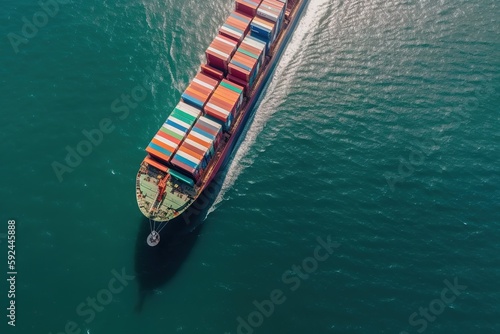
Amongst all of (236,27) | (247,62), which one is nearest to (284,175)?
(247,62)

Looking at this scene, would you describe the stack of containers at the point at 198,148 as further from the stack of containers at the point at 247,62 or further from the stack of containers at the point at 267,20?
the stack of containers at the point at 267,20

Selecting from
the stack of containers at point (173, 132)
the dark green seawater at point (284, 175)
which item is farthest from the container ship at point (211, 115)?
the dark green seawater at point (284, 175)

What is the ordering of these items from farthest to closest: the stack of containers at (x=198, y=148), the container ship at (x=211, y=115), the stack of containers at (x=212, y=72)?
the stack of containers at (x=212, y=72) < the container ship at (x=211, y=115) < the stack of containers at (x=198, y=148)

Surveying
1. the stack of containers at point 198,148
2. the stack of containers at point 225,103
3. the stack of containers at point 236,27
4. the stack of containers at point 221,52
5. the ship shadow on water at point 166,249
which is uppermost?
the stack of containers at point 236,27

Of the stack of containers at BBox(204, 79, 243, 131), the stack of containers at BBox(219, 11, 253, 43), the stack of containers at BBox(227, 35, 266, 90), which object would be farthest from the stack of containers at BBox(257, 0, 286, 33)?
the stack of containers at BBox(204, 79, 243, 131)

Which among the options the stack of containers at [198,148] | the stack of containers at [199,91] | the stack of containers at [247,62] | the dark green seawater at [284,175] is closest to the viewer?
the dark green seawater at [284,175]

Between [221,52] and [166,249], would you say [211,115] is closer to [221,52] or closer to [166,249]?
[221,52]

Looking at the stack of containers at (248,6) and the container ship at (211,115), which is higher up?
the stack of containers at (248,6)
